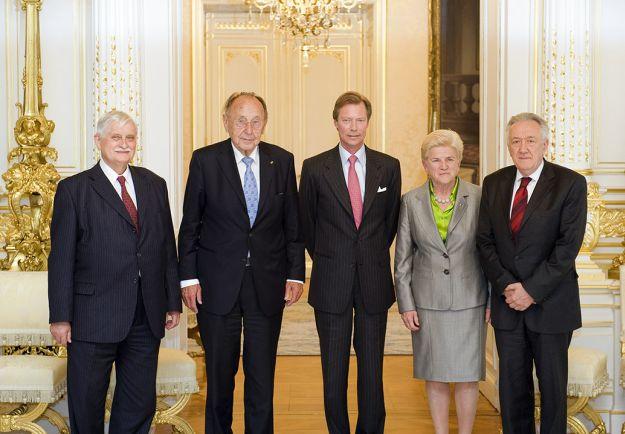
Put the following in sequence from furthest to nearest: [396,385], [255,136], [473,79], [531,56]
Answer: [473,79] → [396,385] → [531,56] → [255,136]

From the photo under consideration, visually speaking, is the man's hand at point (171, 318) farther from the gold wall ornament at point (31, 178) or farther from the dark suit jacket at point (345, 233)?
the gold wall ornament at point (31, 178)

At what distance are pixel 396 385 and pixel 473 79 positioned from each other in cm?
Answer: 244

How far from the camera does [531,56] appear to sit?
554 centimetres

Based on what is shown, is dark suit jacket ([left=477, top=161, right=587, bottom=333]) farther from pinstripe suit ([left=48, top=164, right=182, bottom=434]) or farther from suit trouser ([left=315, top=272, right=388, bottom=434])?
pinstripe suit ([left=48, top=164, right=182, bottom=434])

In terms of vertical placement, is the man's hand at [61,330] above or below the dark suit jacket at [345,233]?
below

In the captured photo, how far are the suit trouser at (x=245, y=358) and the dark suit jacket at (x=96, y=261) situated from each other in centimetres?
43

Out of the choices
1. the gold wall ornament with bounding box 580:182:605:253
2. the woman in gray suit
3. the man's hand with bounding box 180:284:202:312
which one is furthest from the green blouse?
the gold wall ornament with bounding box 580:182:605:253

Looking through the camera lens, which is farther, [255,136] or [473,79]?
[473,79]

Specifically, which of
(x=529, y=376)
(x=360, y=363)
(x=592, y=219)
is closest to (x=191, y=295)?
(x=360, y=363)

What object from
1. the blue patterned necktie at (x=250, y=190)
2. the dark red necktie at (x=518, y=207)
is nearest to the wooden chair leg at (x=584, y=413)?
the dark red necktie at (x=518, y=207)

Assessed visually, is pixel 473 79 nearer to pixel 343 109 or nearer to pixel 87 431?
pixel 343 109

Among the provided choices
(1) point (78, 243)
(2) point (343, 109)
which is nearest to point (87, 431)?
(1) point (78, 243)

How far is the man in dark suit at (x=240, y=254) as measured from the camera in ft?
13.8

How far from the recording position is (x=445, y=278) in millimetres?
4195
